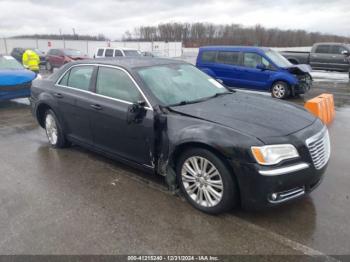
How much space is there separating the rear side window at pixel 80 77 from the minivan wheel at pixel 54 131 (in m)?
0.76

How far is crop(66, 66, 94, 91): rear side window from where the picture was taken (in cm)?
477

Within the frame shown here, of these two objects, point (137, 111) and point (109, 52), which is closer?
point (137, 111)

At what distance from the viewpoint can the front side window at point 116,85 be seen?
13.3ft

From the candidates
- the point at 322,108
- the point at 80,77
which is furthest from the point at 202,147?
the point at 322,108

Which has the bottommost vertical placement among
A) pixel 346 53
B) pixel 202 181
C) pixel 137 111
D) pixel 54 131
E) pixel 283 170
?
pixel 54 131

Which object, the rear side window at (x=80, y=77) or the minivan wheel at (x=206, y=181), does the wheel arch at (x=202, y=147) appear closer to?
the minivan wheel at (x=206, y=181)

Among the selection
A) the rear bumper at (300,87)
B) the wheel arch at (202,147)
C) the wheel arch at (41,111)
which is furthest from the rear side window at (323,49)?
the wheel arch at (202,147)

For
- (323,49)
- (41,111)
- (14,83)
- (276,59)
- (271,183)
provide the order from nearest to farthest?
(271,183) < (41,111) < (14,83) < (276,59) < (323,49)

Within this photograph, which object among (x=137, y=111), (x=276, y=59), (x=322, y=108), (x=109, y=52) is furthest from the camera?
(x=109, y=52)

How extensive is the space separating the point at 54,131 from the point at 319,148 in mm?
4280

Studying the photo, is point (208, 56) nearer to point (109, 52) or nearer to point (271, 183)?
point (109, 52)

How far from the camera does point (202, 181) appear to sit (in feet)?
11.2

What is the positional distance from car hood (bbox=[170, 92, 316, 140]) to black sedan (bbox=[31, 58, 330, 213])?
0.04 ft

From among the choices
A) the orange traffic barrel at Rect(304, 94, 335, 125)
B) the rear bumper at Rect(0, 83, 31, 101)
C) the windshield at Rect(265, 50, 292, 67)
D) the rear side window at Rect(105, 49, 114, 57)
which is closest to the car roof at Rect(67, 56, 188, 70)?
the orange traffic barrel at Rect(304, 94, 335, 125)
